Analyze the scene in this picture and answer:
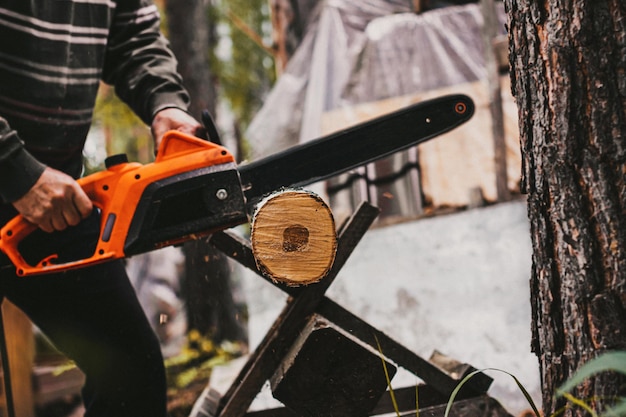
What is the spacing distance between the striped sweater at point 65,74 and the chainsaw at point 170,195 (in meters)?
0.19

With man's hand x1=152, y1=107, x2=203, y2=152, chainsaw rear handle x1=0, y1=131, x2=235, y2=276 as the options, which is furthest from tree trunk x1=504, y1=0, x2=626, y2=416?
man's hand x1=152, y1=107, x2=203, y2=152

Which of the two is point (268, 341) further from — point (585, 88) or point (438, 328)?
point (438, 328)

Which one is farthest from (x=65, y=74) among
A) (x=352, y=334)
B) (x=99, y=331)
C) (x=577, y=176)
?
(x=577, y=176)

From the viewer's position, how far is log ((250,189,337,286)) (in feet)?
5.60

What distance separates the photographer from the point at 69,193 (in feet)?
6.43

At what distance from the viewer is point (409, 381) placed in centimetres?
404

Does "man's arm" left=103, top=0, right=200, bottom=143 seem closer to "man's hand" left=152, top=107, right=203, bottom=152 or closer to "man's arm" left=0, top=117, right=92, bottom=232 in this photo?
"man's hand" left=152, top=107, right=203, bottom=152

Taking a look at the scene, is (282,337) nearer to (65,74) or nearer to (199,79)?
(65,74)

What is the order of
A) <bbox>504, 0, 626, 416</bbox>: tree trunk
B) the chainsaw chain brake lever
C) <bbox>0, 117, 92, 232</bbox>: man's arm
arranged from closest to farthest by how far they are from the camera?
<bbox>504, 0, 626, 416</bbox>: tree trunk
<bbox>0, 117, 92, 232</bbox>: man's arm
the chainsaw chain brake lever

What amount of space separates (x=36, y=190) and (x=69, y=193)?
86 millimetres

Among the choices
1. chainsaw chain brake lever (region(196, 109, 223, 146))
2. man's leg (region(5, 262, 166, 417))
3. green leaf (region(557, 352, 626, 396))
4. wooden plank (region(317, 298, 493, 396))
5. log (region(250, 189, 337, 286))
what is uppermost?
chainsaw chain brake lever (region(196, 109, 223, 146))

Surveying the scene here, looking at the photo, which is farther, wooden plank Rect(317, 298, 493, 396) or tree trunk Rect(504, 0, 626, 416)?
wooden plank Rect(317, 298, 493, 396)

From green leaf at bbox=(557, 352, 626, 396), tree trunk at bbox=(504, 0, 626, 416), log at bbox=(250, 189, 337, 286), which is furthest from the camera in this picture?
log at bbox=(250, 189, 337, 286)

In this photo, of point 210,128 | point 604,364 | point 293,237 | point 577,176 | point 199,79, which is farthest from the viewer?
point 199,79
